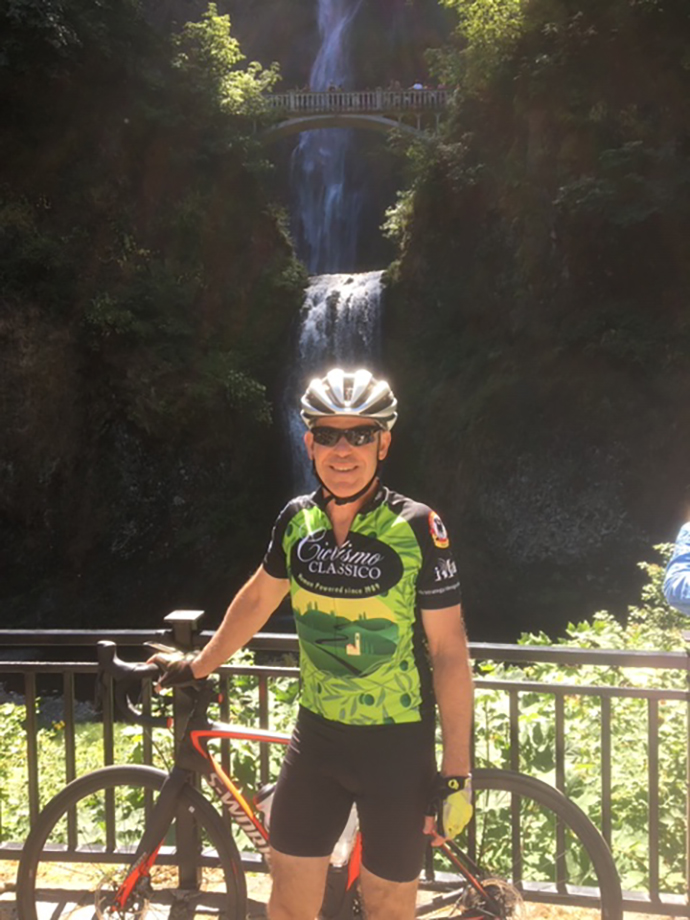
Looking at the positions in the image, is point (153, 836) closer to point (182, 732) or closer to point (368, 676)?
point (182, 732)

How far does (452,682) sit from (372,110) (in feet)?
87.4

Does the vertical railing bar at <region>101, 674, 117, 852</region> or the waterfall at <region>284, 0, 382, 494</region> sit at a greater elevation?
the waterfall at <region>284, 0, 382, 494</region>

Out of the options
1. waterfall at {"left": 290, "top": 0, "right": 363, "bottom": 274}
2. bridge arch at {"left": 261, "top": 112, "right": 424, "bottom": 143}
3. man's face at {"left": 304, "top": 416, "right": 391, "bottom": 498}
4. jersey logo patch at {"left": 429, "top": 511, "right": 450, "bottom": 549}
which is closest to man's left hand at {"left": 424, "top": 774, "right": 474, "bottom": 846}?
jersey logo patch at {"left": 429, "top": 511, "right": 450, "bottom": 549}

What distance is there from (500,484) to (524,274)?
5.46 metres

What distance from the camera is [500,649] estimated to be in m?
2.99

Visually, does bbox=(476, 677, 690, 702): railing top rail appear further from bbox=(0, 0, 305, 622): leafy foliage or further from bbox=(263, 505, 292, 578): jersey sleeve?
bbox=(0, 0, 305, 622): leafy foliage

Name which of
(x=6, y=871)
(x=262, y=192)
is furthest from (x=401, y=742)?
(x=262, y=192)

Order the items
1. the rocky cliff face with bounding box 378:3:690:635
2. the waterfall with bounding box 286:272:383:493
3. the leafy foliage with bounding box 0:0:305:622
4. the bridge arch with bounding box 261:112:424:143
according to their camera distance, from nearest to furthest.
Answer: the rocky cliff face with bounding box 378:3:690:635, the leafy foliage with bounding box 0:0:305:622, the waterfall with bounding box 286:272:383:493, the bridge arch with bounding box 261:112:424:143

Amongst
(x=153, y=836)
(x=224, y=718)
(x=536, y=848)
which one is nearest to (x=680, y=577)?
(x=536, y=848)

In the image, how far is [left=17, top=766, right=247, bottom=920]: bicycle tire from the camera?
2678 mm

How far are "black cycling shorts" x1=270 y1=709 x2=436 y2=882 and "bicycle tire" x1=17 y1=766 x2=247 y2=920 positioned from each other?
540 mm

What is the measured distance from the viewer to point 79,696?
14.8 m

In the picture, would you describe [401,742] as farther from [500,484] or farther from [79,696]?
[500,484]

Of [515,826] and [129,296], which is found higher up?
[129,296]
